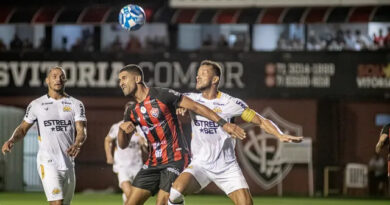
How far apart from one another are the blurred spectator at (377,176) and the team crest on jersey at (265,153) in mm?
2550

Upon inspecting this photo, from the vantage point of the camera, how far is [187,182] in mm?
10984

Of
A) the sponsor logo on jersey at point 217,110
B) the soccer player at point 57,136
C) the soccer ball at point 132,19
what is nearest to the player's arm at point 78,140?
the soccer player at point 57,136

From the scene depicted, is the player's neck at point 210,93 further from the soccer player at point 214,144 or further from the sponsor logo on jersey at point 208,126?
the sponsor logo on jersey at point 208,126

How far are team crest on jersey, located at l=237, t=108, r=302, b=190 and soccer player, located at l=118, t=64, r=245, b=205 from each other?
1695 cm

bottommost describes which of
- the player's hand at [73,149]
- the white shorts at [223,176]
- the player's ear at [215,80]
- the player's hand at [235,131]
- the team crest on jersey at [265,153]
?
the team crest on jersey at [265,153]

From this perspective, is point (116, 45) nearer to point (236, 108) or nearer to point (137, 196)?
point (236, 108)

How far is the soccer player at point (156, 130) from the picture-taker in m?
11.0

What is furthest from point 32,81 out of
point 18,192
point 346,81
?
point 346,81

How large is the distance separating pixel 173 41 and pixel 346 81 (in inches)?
248

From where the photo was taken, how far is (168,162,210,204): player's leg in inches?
428

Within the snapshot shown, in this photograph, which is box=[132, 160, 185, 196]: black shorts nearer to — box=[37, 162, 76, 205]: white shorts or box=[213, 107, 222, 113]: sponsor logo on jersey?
box=[213, 107, 222, 113]: sponsor logo on jersey

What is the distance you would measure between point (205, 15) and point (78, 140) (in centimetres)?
1785

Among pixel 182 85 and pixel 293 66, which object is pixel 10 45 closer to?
pixel 182 85

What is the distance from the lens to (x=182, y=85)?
27.8 metres
